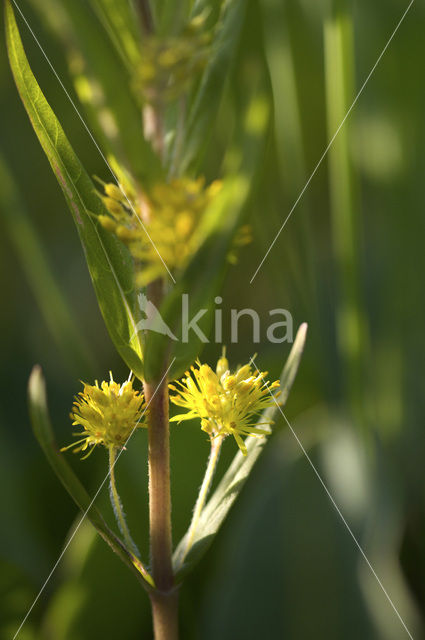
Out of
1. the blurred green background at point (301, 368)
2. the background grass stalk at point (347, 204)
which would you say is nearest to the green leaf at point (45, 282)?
the blurred green background at point (301, 368)

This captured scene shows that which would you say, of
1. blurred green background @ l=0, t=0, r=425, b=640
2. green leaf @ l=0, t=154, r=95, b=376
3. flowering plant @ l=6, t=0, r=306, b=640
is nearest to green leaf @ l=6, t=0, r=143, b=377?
flowering plant @ l=6, t=0, r=306, b=640

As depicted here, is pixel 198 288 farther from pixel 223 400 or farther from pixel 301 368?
pixel 301 368

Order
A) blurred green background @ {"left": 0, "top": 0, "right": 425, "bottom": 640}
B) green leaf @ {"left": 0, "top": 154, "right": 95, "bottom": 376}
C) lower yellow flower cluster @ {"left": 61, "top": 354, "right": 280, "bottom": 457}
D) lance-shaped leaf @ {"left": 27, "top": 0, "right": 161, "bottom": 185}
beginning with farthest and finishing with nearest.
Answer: green leaf @ {"left": 0, "top": 154, "right": 95, "bottom": 376} → blurred green background @ {"left": 0, "top": 0, "right": 425, "bottom": 640} → lower yellow flower cluster @ {"left": 61, "top": 354, "right": 280, "bottom": 457} → lance-shaped leaf @ {"left": 27, "top": 0, "right": 161, "bottom": 185}

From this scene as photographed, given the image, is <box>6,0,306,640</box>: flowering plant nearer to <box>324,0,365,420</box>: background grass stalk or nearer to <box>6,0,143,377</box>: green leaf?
<box>6,0,143,377</box>: green leaf

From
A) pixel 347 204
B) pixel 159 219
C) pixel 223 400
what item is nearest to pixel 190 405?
pixel 223 400

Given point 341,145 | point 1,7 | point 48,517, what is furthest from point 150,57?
point 1,7

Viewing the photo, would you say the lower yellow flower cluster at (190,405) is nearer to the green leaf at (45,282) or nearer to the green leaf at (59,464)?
the green leaf at (59,464)
